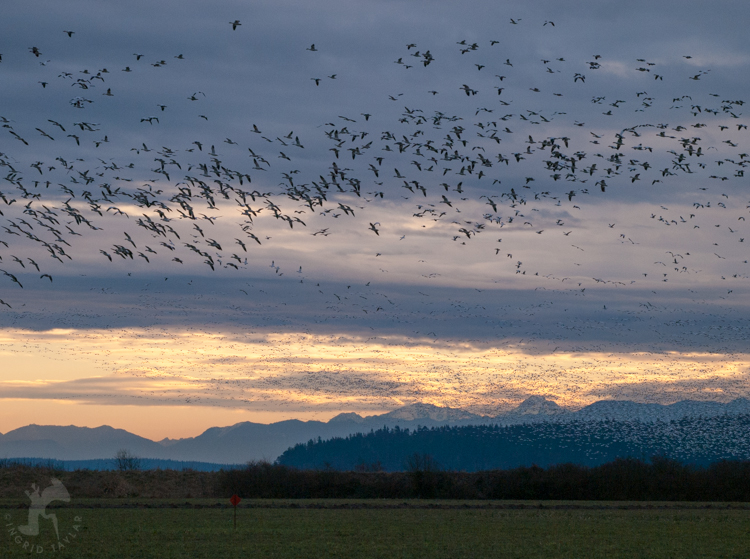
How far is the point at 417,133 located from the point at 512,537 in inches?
927

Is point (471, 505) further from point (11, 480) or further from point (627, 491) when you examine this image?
point (11, 480)

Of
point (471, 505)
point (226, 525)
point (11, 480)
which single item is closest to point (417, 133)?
point (226, 525)

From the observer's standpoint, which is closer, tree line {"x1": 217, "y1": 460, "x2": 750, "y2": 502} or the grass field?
the grass field

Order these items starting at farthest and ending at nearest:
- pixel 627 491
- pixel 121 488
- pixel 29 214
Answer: pixel 627 491 → pixel 121 488 → pixel 29 214

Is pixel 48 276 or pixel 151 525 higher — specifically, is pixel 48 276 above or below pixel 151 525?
above

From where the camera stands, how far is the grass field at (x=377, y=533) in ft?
122

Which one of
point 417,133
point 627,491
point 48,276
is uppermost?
point 417,133

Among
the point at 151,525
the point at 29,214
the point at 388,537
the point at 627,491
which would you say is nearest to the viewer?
the point at 29,214

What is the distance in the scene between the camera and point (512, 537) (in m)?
44.8

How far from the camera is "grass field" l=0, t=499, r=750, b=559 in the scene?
37281 millimetres

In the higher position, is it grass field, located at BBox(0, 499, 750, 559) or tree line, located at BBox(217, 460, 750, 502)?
grass field, located at BBox(0, 499, 750, 559)

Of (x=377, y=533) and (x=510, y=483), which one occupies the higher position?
(x=377, y=533)

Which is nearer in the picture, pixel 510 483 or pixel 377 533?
pixel 377 533

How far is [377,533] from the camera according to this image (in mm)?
47312
